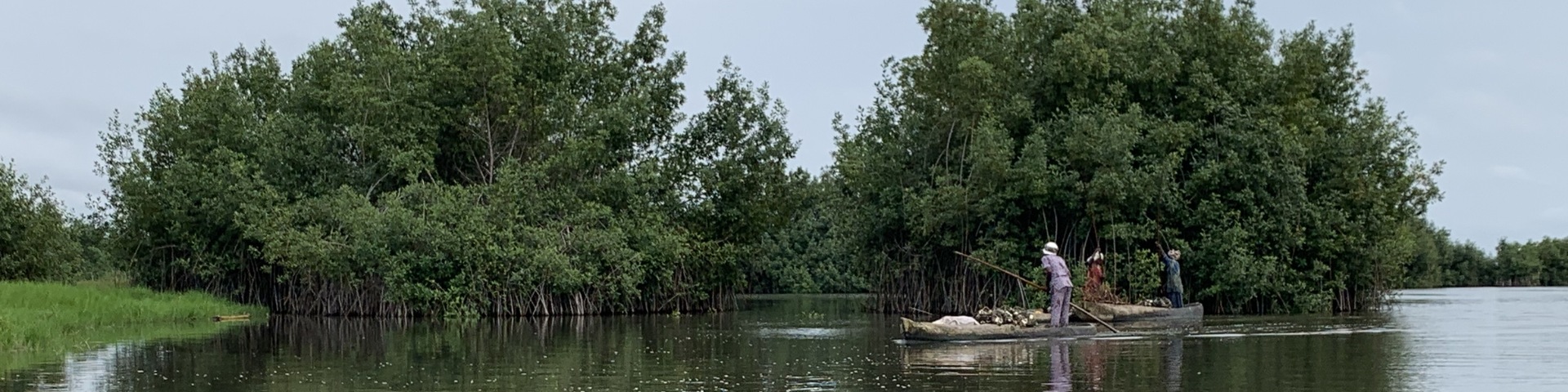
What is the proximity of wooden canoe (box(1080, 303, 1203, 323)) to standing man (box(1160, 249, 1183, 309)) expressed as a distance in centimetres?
164

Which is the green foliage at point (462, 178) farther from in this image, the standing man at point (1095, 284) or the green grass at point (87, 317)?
the standing man at point (1095, 284)

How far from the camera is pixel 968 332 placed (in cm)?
2695

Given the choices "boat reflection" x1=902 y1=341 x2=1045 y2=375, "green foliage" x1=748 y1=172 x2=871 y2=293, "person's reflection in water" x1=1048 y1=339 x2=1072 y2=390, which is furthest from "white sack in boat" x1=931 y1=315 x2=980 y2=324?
"green foliage" x1=748 y1=172 x2=871 y2=293

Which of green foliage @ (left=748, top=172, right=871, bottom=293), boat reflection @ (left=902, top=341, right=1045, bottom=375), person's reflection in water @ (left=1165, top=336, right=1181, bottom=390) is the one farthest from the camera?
green foliage @ (left=748, top=172, right=871, bottom=293)

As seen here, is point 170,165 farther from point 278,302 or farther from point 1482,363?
point 1482,363

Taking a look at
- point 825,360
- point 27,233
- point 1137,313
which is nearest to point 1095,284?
point 1137,313

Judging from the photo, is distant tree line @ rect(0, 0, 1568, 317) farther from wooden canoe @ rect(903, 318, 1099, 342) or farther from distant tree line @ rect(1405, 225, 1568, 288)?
distant tree line @ rect(1405, 225, 1568, 288)

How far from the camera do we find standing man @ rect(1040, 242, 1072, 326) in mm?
29031

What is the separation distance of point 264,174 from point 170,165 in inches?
177

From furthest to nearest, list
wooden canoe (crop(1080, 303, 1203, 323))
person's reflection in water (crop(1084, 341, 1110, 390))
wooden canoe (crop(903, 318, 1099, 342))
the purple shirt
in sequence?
wooden canoe (crop(1080, 303, 1203, 323)) → the purple shirt → wooden canoe (crop(903, 318, 1099, 342)) → person's reflection in water (crop(1084, 341, 1110, 390))

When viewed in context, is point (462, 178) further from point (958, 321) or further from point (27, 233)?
point (958, 321)

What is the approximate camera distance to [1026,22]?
43000 mm

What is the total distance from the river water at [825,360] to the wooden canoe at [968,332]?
0.91 feet

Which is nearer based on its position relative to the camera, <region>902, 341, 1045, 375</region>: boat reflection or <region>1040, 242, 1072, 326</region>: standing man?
<region>902, 341, 1045, 375</region>: boat reflection
